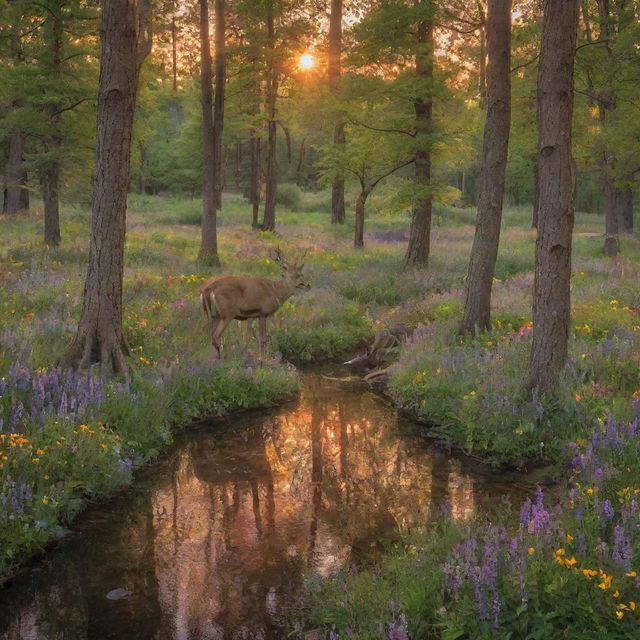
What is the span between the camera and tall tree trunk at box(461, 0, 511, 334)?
11.4 metres

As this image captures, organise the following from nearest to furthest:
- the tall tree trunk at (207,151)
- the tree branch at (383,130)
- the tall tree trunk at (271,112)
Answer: the tree branch at (383,130) < the tall tree trunk at (207,151) < the tall tree trunk at (271,112)

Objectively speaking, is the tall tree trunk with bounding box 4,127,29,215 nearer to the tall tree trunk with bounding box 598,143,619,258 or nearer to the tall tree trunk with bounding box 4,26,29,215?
the tall tree trunk with bounding box 4,26,29,215

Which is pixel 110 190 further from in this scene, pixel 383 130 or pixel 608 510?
pixel 383 130

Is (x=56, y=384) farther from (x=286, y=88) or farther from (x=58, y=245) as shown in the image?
(x=286, y=88)

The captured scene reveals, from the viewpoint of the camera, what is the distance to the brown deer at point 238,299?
1159 cm

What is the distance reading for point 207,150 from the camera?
2111 centimetres

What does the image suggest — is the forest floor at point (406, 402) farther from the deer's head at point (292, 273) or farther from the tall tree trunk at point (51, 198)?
the deer's head at point (292, 273)

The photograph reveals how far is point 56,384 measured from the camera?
834cm

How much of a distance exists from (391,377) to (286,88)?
23.1m

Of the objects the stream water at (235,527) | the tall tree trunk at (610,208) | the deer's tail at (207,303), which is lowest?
the stream water at (235,527)

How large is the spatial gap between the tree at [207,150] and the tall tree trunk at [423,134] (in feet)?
21.3

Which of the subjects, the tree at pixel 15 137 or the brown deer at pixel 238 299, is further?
the tree at pixel 15 137

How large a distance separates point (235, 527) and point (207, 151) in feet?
54.5

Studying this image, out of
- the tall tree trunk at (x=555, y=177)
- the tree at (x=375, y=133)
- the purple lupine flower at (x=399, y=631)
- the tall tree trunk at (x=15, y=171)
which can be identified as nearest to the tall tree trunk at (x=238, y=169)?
the tall tree trunk at (x=15, y=171)
